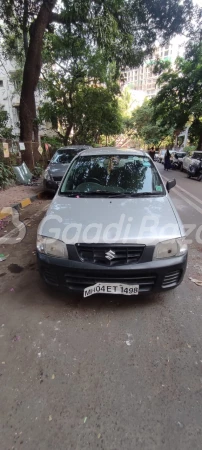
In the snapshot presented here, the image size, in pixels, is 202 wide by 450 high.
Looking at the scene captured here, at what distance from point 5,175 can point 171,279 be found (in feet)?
27.1

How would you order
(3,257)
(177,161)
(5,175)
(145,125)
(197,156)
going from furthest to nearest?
(145,125), (177,161), (197,156), (5,175), (3,257)

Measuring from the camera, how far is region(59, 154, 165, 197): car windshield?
337 cm

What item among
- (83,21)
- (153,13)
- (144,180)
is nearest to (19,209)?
(144,180)

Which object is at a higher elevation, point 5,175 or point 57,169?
point 57,169

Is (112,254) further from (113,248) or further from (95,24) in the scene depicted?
(95,24)

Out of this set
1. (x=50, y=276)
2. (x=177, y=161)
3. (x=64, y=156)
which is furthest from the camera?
(x=177, y=161)

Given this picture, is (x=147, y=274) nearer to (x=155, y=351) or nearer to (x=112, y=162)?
(x=155, y=351)

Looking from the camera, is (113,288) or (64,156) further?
(64,156)

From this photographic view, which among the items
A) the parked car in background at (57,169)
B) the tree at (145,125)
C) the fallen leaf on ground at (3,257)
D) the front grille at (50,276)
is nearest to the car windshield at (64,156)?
the parked car in background at (57,169)

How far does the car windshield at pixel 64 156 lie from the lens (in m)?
9.09

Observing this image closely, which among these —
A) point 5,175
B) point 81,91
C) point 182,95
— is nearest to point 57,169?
point 5,175

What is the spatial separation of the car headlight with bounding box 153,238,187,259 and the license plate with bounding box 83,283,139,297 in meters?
0.36

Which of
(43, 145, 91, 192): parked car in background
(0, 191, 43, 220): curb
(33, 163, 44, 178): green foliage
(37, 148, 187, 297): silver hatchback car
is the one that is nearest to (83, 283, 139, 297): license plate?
(37, 148, 187, 297): silver hatchback car

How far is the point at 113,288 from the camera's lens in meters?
2.42
